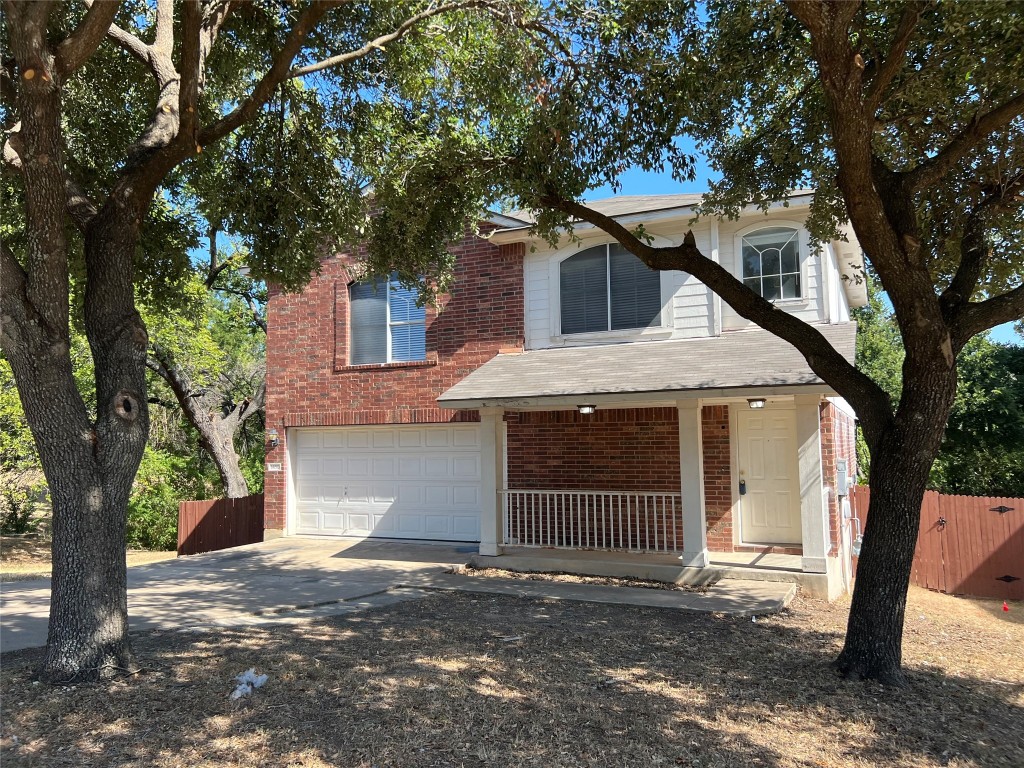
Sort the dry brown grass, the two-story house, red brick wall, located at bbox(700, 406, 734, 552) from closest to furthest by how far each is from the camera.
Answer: the dry brown grass
the two-story house
red brick wall, located at bbox(700, 406, 734, 552)

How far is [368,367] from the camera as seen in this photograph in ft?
45.3

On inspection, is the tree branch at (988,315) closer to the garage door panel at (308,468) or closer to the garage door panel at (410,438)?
the garage door panel at (410,438)

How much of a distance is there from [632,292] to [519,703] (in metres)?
8.12

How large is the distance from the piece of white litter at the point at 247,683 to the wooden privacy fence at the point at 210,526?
11971 millimetres

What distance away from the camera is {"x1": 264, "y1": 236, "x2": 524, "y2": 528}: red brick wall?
41.9ft

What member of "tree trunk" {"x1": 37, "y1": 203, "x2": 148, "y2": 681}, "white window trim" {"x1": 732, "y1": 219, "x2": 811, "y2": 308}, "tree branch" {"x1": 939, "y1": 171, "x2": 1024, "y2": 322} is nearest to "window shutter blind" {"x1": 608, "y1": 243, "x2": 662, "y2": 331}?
"white window trim" {"x1": 732, "y1": 219, "x2": 811, "y2": 308}

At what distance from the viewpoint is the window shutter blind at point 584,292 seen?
12109mm

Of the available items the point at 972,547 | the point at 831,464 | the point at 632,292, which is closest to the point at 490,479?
the point at 632,292

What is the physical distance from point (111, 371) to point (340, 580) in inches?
214

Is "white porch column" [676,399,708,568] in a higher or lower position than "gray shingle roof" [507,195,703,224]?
lower

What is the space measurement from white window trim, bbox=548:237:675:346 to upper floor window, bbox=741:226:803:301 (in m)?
1.24

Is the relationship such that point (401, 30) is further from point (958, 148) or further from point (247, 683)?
point (247, 683)

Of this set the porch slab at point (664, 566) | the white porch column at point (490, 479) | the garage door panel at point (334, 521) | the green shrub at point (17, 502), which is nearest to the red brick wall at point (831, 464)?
the porch slab at point (664, 566)

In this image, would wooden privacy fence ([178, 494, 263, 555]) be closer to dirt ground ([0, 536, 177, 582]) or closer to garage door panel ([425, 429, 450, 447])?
dirt ground ([0, 536, 177, 582])
